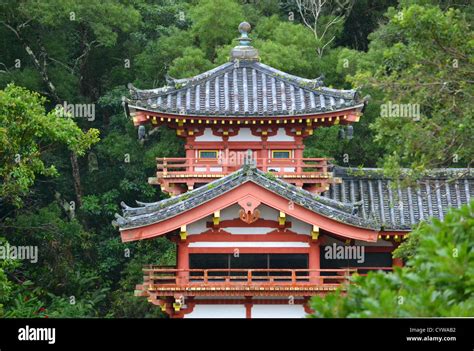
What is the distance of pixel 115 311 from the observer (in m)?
46.4

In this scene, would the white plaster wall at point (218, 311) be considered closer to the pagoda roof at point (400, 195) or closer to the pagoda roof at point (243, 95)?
the pagoda roof at point (400, 195)

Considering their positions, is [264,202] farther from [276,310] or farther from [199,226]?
[276,310]

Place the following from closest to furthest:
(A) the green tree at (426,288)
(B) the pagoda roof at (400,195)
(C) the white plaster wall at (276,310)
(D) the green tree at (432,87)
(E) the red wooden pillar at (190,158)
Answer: (A) the green tree at (426,288) → (D) the green tree at (432,87) → (C) the white plaster wall at (276,310) → (B) the pagoda roof at (400,195) → (E) the red wooden pillar at (190,158)

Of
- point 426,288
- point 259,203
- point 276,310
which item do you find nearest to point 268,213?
point 259,203

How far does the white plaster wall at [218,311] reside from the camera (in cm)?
3397

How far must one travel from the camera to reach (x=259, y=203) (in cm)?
3406

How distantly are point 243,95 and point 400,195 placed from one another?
4.85 meters

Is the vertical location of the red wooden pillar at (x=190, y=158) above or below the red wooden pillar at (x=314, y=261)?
above

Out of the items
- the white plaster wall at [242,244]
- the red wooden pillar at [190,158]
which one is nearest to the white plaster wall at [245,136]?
the red wooden pillar at [190,158]

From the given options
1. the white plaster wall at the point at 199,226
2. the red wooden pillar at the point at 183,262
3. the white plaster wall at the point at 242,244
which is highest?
the white plaster wall at the point at 199,226

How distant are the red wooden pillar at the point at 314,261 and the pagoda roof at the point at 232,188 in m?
1.10

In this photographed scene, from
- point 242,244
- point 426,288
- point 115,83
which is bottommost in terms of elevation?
point 426,288

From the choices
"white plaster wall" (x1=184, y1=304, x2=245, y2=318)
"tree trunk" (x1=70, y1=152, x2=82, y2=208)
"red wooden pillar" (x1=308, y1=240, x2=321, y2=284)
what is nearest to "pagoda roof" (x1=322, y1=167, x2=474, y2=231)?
"red wooden pillar" (x1=308, y1=240, x2=321, y2=284)
